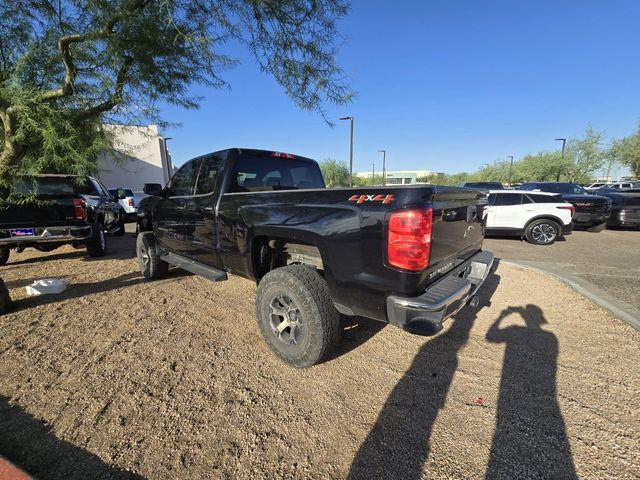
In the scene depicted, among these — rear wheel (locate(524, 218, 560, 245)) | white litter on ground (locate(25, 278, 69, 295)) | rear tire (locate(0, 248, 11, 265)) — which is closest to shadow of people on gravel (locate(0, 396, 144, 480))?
white litter on ground (locate(25, 278, 69, 295))

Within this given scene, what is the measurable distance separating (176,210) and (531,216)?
9083 mm

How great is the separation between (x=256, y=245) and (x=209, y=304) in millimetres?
1495

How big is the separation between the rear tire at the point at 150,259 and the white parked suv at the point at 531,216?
877 cm

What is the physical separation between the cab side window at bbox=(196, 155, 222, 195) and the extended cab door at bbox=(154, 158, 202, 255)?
0.15 meters

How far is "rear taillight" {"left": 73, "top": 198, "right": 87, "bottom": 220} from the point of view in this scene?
5648 mm

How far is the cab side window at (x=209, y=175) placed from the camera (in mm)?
3723

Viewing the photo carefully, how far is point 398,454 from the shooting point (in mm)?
1838

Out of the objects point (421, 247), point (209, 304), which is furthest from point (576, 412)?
point (209, 304)

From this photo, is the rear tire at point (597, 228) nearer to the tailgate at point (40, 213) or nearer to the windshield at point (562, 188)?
the windshield at point (562, 188)

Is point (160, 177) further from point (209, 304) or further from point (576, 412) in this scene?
point (576, 412)

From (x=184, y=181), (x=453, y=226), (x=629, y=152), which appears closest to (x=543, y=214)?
(x=453, y=226)

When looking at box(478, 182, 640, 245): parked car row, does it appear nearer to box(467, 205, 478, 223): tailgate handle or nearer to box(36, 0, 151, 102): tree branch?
box(467, 205, 478, 223): tailgate handle

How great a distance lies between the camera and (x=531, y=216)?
28.1 ft

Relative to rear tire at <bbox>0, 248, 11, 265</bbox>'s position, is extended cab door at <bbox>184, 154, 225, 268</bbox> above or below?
above
